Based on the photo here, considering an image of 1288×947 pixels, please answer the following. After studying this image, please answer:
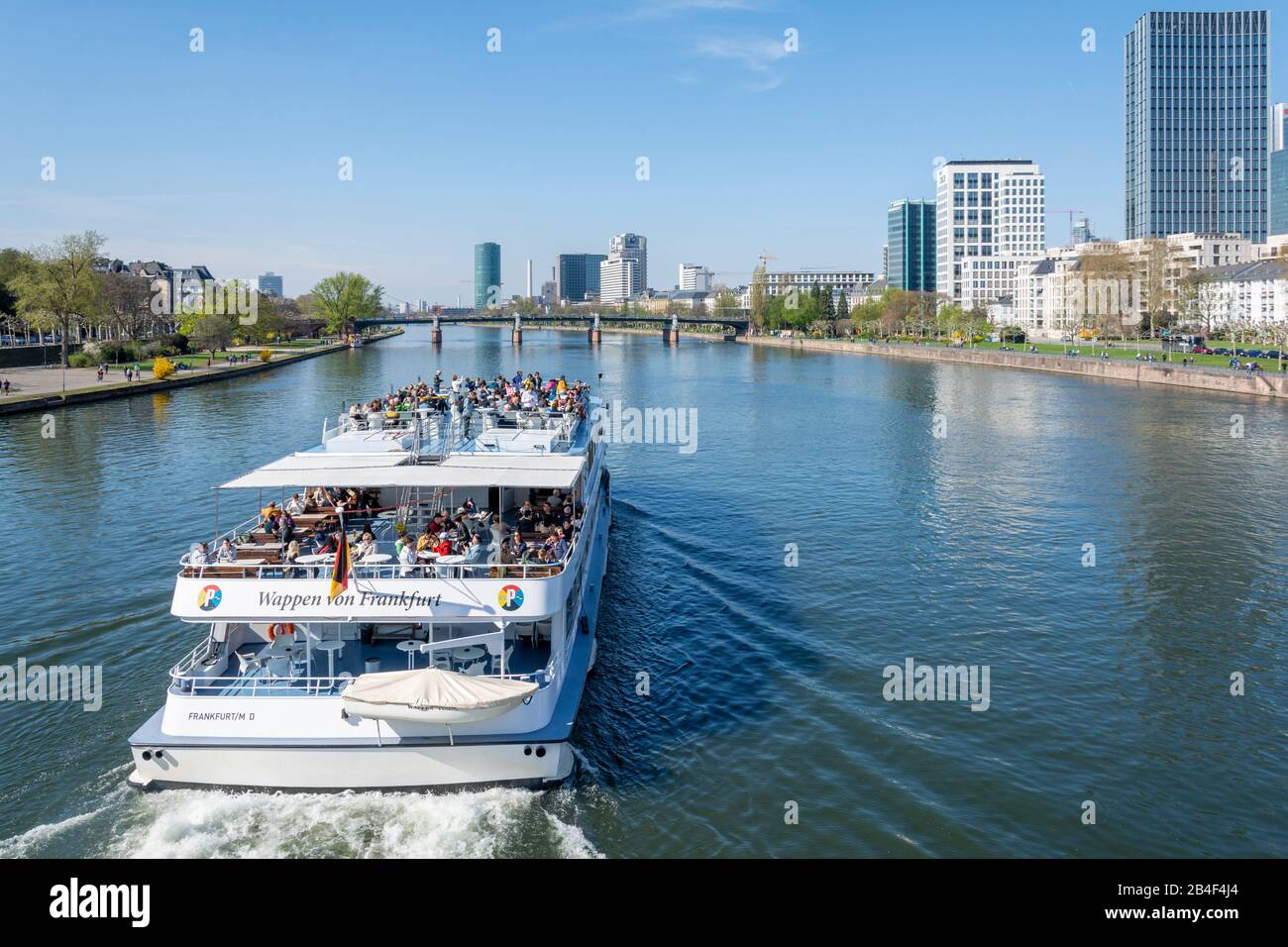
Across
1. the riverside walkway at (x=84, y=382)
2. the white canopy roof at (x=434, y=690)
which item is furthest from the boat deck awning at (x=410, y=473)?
the riverside walkway at (x=84, y=382)

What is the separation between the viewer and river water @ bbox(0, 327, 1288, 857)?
50.9ft

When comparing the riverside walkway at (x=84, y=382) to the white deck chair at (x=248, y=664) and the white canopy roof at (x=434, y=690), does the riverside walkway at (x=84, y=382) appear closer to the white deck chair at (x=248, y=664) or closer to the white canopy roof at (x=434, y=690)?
the white deck chair at (x=248, y=664)

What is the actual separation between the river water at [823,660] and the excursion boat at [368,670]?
2.01 ft

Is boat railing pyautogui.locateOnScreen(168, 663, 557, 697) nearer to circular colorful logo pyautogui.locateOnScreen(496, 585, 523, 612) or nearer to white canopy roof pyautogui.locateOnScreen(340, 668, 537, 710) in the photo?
white canopy roof pyautogui.locateOnScreen(340, 668, 537, 710)

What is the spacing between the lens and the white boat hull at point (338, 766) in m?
15.3

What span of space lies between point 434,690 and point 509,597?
7.25 feet

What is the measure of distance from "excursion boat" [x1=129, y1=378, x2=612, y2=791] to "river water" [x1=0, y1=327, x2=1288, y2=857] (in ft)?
2.01

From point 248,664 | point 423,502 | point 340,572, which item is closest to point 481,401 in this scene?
point 423,502

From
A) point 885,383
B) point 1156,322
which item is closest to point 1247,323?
point 1156,322

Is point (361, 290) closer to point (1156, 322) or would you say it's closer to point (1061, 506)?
point (1156, 322)

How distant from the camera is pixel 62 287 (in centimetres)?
9438

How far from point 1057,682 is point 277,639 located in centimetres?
1563
